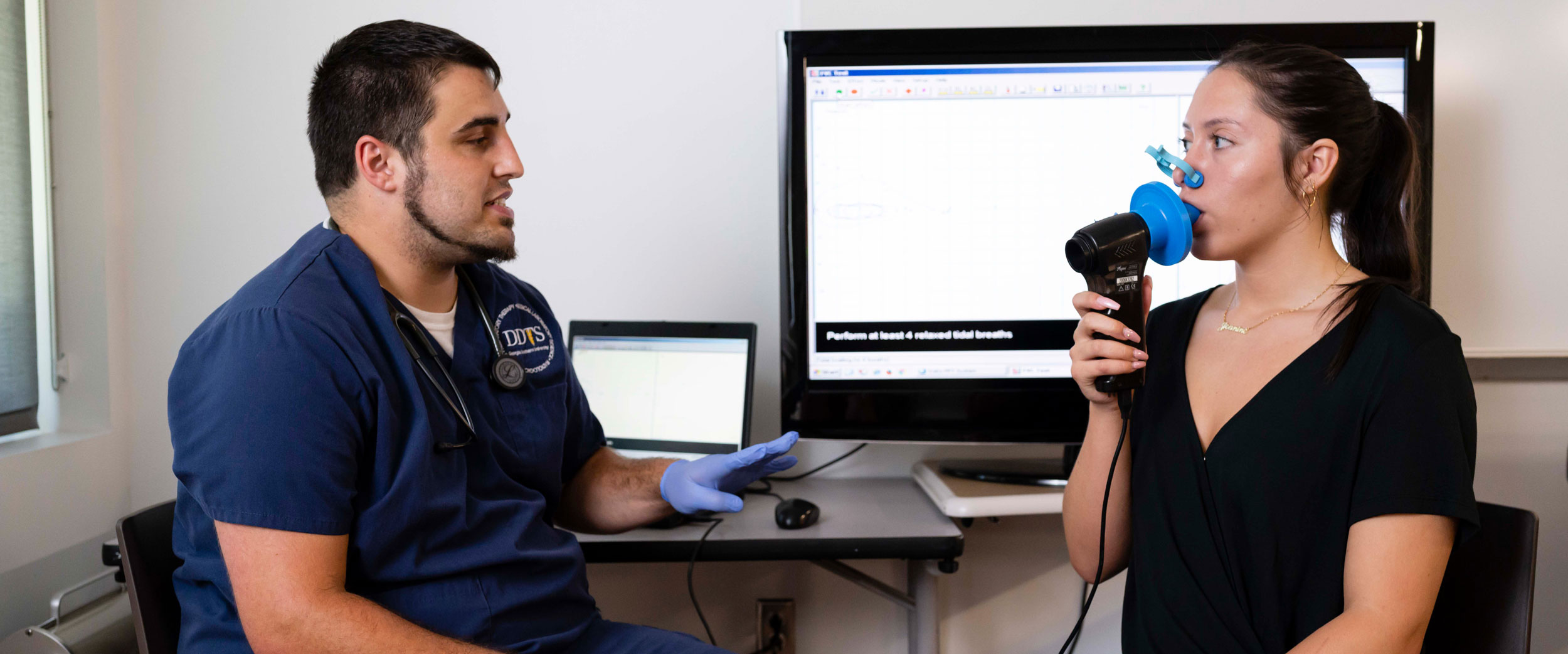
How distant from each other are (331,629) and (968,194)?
120cm

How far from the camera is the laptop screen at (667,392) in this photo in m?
1.67

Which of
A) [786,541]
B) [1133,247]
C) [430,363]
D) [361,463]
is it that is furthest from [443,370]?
[1133,247]

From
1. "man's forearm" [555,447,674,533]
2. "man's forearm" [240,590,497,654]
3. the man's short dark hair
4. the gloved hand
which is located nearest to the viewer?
"man's forearm" [240,590,497,654]

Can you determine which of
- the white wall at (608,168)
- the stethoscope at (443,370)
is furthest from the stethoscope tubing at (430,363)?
the white wall at (608,168)

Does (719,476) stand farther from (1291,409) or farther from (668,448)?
(1291,409)

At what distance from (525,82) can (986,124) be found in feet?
3.08

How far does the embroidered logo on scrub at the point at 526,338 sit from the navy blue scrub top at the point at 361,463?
0.11 ft

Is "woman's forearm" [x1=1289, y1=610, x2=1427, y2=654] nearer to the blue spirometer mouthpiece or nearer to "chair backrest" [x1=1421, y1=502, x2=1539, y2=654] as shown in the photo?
"chair backrest" [x1=1421, y1=502, x2=1539, y2=654]

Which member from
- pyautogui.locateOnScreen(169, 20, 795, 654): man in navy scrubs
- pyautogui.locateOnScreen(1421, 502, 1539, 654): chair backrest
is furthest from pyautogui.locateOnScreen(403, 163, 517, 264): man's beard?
pyautogui.locateOnScreen(1421, 502, 1539, 654): chair backrest

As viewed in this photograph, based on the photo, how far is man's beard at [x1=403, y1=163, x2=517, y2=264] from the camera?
3.71 ft

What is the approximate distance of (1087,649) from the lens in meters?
2.00

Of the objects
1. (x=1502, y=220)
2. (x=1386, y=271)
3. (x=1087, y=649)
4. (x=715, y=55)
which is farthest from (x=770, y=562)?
(x=1502, y=220)

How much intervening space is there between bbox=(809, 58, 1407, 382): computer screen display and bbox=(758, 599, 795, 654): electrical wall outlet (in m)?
0.59

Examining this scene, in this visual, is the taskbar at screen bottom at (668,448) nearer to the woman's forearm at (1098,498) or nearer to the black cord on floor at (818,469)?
the black cord on floor at (818,469)
